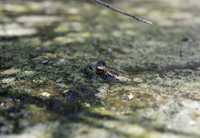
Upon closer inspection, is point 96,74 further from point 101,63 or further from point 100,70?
point 101,63

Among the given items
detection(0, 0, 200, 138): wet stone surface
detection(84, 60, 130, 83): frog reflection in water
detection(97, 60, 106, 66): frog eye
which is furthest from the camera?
detection(97, 60, 106, 66): frog eye

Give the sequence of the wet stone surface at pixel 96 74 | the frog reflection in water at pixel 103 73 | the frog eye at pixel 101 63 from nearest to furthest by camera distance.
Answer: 1. the wet stone surface at pixel 96 74
2. the frog reflection in water at pixel 103 73
3. the frog eye at pixel 101 63

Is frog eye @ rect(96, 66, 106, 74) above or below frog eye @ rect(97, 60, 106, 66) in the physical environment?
below

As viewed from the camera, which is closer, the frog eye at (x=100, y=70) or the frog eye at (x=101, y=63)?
the frog eye at (x=100, y=70)

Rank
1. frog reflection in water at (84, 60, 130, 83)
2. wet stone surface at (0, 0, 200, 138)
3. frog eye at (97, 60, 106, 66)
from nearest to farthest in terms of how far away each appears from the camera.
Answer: wet stone surface at (0, 0, 200, 138)
frog reflection in water at (84, 60, 130, 83)
frog eye at (97, 60, 106, 66)

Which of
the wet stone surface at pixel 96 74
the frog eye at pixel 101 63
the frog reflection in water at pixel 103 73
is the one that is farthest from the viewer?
the frog eye at pixel 101 63

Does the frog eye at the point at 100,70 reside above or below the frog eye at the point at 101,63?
below

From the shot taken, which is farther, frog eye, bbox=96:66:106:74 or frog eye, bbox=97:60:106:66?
frog eye, bbox=97:60:106:66
